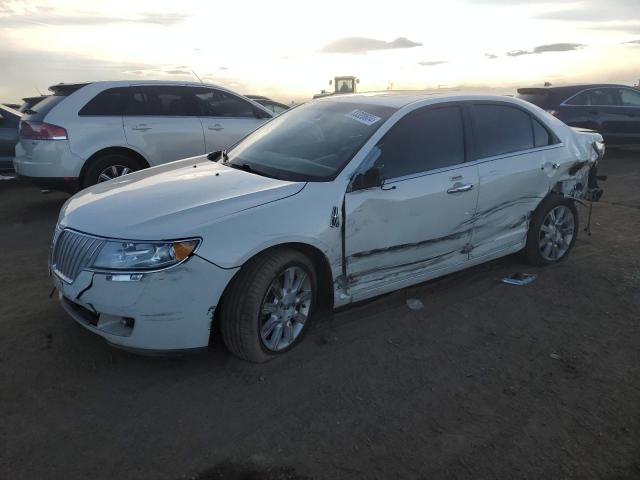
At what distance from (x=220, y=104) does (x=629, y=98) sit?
9549 mm

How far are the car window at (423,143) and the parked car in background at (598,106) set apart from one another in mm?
8339

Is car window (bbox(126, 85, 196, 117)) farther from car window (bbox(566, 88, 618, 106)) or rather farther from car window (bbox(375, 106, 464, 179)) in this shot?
car window (bbox(566, 88, 618, 106))

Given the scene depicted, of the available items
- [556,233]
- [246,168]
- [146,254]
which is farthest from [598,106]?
[146,254]

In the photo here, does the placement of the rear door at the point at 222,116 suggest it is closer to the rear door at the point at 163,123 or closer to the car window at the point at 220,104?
the car window at the point at 220,104

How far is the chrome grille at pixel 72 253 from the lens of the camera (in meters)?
3.16

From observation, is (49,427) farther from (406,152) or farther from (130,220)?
(406,152)

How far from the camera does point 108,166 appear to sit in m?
7.04

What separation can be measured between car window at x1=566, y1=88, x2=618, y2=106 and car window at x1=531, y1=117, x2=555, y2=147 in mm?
7535

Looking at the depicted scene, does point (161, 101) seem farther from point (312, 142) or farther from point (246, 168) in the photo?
point (312, 142)

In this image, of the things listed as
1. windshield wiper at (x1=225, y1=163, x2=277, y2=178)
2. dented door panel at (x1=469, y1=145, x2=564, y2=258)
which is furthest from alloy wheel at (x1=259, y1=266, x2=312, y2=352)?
dented door panel at (x1=469, y1=145, x2=564, y2=258)

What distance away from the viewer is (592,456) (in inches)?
105

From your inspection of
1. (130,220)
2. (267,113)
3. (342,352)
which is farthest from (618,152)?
(130,220)

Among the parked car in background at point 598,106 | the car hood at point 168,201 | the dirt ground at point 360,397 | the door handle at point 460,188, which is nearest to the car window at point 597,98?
the parked car in background at point 598,106

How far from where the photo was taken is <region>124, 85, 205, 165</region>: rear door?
7266 millimetres
